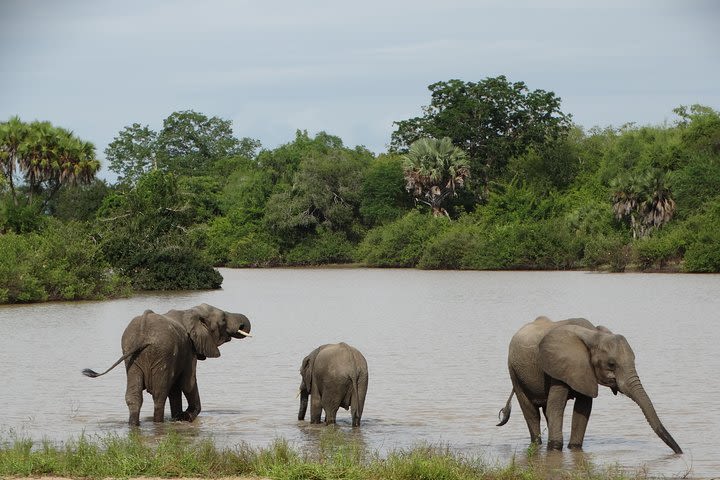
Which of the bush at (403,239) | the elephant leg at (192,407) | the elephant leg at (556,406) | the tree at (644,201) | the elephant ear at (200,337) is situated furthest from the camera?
the bush at (403,239)

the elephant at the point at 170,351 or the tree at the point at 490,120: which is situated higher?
the tree at the point at 490,120

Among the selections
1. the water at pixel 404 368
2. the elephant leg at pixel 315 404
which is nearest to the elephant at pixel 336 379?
the elephant leg at pixel 315 404

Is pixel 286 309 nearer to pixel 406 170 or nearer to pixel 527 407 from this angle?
pixel 527 407

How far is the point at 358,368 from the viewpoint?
45.7 feet

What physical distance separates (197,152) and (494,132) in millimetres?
37482

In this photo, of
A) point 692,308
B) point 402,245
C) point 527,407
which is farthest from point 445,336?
point 402,245

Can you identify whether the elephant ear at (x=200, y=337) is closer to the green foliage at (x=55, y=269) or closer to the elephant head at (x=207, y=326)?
the elephant head at (x=207, y=326)

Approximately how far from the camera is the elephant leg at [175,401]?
1472cm

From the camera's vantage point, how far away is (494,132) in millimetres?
87188

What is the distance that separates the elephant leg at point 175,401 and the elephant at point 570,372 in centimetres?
426

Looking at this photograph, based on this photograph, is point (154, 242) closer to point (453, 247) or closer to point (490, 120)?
point (453, 247)

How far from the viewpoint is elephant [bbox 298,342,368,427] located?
547 inches

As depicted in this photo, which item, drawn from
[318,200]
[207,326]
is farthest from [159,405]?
[318,200]

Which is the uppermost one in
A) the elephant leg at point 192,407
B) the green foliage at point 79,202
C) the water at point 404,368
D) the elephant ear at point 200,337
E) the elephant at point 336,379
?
the green foliage at point 79,202
